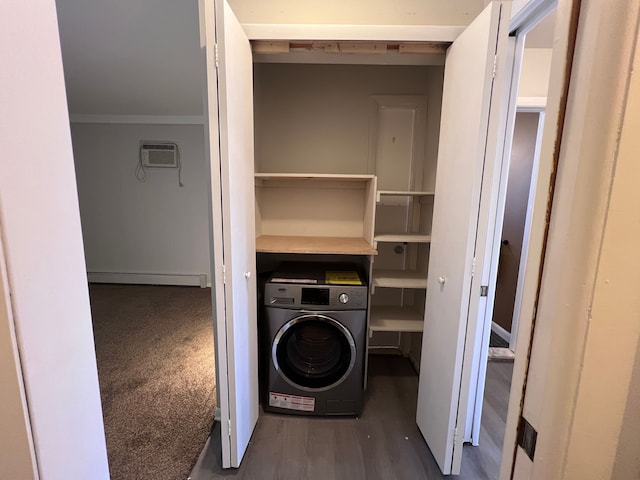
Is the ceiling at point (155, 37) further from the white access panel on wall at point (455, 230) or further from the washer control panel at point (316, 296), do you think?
the washer control panel at point (316, 296)

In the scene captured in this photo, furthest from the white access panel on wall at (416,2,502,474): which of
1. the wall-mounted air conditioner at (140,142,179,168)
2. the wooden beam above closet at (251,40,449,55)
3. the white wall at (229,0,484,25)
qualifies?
the wall-mounted air conditioner at (140,142,179,168)

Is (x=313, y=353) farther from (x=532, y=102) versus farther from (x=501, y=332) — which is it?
(x=532, y=102)

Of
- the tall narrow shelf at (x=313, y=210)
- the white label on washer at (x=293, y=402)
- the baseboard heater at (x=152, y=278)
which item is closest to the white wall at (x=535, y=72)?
the tall narrow shelf at (x=313, y=210)

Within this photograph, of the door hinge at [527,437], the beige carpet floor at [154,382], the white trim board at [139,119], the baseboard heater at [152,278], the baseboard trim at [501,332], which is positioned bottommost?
the beige carpet floor at [154,382]

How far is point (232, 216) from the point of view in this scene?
1301mm

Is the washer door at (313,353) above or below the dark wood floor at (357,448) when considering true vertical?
above

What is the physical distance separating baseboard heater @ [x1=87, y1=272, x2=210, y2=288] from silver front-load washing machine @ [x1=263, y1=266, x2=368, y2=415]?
2707 millimetres

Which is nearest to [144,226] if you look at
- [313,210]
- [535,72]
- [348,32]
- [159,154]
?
[159,154]

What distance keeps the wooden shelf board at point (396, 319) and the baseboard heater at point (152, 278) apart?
287cm

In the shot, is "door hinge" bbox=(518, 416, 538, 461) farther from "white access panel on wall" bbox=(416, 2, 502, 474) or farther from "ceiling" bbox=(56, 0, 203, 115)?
"ceiling" bbox=(56, 0, 203, 115)

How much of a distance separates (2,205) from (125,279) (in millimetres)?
4452

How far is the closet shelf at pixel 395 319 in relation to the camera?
204 centimetres

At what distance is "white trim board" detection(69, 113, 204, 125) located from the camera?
3.86 metres

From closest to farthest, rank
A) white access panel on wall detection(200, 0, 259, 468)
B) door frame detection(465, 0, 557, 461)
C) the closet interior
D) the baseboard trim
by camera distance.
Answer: white access panel on wall detection(200, 0, 259, 468)
door frame detection(465, 0, 557, 461)
the closet interior
the baseboard trim
